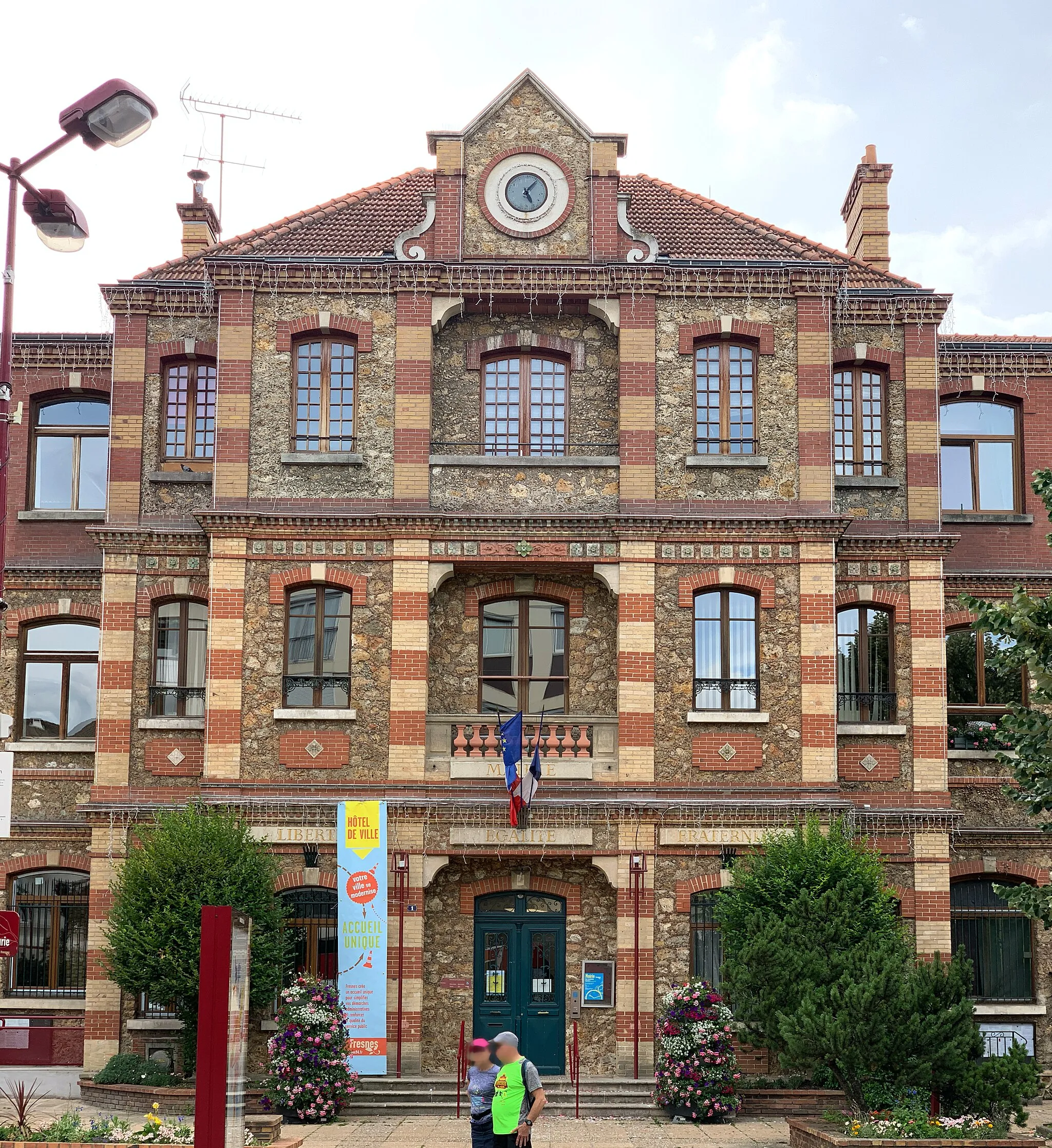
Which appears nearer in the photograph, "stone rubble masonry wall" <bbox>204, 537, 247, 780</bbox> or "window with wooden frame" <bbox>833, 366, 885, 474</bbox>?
"stone rubble masonry wall" <bbox>204, 537, 247, 780</bbox>

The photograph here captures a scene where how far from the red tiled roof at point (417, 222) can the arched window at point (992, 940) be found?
437 inches

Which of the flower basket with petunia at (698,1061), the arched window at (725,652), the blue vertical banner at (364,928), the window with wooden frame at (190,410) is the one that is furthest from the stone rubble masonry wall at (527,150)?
the flower basket with petunia at (698,1061)

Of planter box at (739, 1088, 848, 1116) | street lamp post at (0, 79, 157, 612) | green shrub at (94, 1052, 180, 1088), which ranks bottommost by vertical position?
planter box at (739, 1088, 848, 1116)

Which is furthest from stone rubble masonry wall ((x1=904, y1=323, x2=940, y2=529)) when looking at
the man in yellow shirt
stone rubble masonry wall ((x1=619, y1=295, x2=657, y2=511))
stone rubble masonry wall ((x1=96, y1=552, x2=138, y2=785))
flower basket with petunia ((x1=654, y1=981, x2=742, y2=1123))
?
the man in yellow shirt

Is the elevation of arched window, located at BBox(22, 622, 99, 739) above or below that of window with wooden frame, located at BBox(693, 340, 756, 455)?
below

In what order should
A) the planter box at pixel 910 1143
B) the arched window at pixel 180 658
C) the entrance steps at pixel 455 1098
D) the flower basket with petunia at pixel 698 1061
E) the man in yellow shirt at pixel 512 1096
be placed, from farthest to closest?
the arched window at pixel 180 658 < the entrance steps at pixel 455 1098 < the flower basket with petunia at pixel 698 1061 < the planter box at pixel 910 1143 < the man in yellow shirt at pixel 512 1096

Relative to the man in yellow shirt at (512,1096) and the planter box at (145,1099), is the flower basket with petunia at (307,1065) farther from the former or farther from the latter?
the man in yellow shirt at (512,1096)

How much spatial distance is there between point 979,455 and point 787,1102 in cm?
1260

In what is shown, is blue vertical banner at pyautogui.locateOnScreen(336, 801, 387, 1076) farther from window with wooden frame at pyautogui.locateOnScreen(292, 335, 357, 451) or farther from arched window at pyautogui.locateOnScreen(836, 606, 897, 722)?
arched window at pyautogui.locateOnScreen(836, 606, 897, 722)

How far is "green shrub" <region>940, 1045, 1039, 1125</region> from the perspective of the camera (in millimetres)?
18359

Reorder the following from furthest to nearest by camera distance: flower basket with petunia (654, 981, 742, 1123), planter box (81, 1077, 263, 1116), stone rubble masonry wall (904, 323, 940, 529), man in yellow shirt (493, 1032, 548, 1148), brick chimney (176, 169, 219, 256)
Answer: brick chimney (176, 169, 219, 256)
stone rubble masonry wall (904, 323, 940, 529)
flower basket with petunia (654, 981, 742, 1123)
planter box (81, 1077, 263, 1116)
man in yellow shirt (493, 1032, 548, 1148)

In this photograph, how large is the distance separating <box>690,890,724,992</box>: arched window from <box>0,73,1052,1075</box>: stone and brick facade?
31 centimetres

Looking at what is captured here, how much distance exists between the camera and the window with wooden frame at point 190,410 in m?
26.2

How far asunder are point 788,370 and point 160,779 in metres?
12.7
